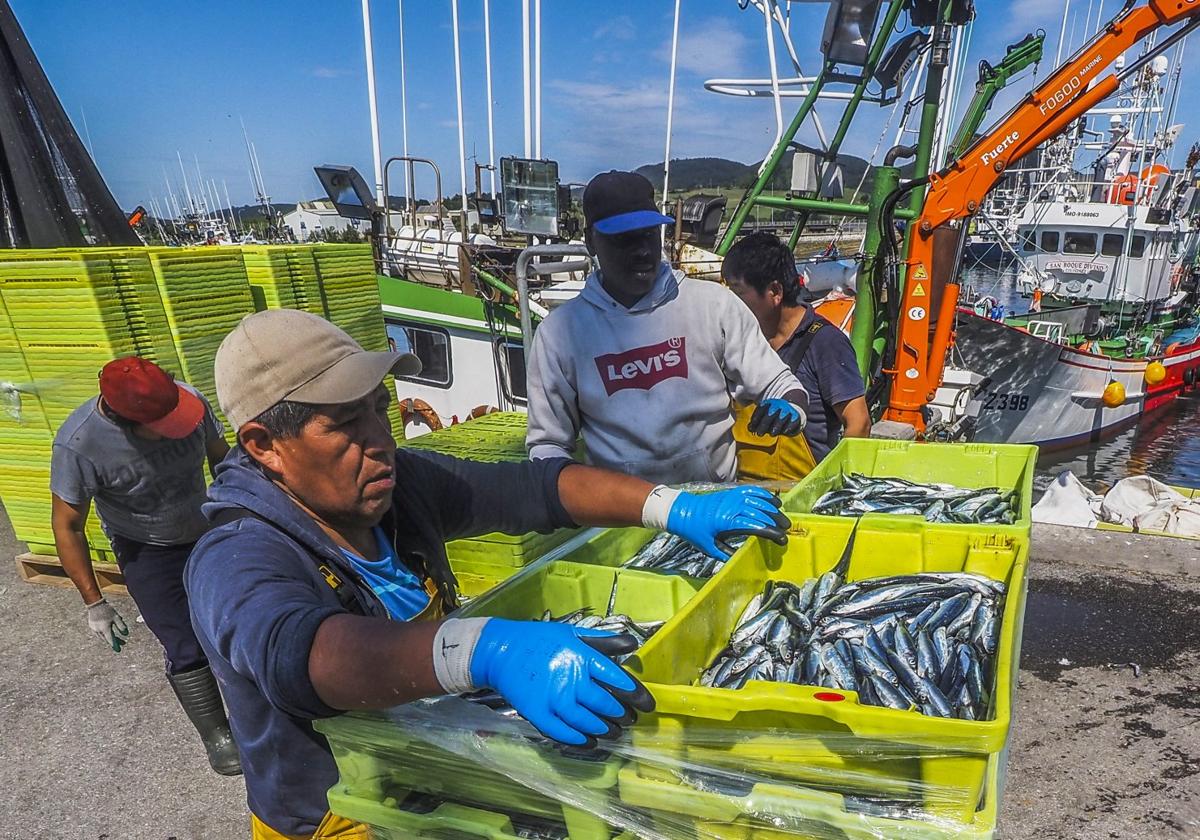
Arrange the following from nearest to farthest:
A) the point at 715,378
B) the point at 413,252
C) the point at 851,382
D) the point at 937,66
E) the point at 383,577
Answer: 1. the point at 383,577
2. the point at 715,378
3. the point at 851,382
4. the point at 937,66
5. the point at 413,252

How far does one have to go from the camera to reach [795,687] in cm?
139

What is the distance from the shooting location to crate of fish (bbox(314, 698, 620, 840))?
138 cm

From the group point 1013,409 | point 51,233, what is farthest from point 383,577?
point 1013,409

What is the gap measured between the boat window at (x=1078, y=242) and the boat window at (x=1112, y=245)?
0.24 m

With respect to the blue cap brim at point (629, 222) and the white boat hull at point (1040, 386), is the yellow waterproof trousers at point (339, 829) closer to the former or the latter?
the blue cap brim at point (629, 222)

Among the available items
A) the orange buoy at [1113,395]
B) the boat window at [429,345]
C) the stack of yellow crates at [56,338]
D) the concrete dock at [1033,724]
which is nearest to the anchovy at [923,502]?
the concrete dock at [1033,724]

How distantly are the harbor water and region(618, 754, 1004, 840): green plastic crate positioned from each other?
578 inches

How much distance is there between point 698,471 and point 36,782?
10.8 feet

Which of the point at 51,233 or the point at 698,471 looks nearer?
the point at 698,471

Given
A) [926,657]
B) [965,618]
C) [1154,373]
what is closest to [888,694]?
[926,657]

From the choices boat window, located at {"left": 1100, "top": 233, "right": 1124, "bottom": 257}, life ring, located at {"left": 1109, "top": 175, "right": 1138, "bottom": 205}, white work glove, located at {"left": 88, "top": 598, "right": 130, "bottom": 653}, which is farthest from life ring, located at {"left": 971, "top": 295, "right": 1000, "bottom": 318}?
white work glove, located at {"left": 88, "top": 598, "right": 130, "bottom": 653}

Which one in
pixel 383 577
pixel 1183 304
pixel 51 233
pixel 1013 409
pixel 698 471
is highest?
pixel 51 233

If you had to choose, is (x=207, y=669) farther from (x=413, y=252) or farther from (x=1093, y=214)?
(x=1093, y=214)

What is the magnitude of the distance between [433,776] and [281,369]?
35.9 inches
